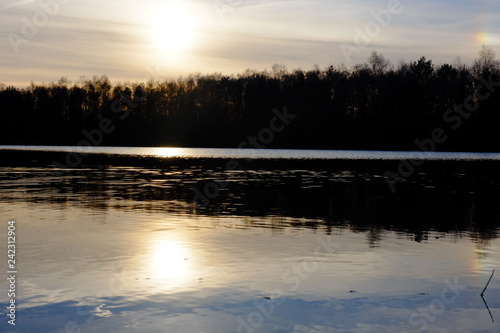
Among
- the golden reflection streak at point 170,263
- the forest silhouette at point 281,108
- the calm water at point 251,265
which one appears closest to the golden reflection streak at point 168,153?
the forest silhouette at point 281,108

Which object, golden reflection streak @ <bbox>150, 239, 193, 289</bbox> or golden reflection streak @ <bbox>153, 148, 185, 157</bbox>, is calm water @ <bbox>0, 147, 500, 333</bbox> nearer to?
golden reflection streak @ <bbox>150, 239, 193, 289</bbox>

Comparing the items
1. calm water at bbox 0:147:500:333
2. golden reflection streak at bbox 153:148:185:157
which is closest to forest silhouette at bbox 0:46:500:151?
golden reflection streak at bbox 153:148:185:157

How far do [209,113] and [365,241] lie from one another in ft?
486

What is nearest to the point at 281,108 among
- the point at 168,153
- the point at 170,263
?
the point at 168,153

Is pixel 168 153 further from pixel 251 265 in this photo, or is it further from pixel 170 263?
pixel 251 265

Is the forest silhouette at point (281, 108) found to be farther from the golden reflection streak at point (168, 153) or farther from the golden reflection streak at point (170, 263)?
the golden reflection streak at point (170, 263)

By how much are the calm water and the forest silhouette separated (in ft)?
347

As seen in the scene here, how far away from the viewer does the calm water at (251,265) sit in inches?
479

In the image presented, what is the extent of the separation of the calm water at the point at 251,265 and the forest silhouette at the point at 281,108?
10586 cm

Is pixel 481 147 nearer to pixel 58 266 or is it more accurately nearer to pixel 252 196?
pixel 252 196

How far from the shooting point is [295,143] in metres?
150

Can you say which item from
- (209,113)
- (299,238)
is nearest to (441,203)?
(299,238)

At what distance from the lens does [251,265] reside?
16750 mm

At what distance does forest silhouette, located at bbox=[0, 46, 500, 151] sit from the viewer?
135m
